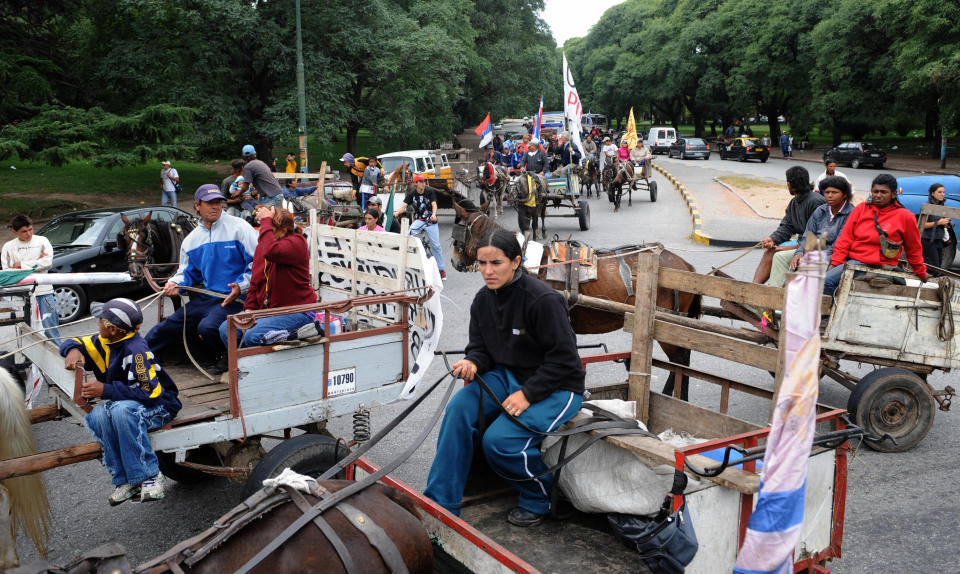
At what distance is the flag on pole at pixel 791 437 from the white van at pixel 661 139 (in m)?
48.9

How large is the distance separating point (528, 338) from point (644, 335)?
4.56 ft

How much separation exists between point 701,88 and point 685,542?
56.8 metres

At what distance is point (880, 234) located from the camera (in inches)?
244

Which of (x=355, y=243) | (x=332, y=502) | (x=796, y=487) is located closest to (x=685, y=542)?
(x=796, y=487)

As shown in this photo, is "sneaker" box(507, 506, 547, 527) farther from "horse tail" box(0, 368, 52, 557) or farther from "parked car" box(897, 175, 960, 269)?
"parked car" box(897, 175, 960, 269)

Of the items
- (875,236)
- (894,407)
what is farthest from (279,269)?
(894,407)

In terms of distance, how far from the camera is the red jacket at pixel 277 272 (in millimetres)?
5168

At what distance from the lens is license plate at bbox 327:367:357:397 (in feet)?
15.6

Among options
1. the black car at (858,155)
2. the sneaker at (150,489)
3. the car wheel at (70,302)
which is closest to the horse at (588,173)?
the black car at (858,155)

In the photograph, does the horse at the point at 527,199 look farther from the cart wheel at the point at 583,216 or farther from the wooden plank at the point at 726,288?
the wooden plank at the point at 726,288

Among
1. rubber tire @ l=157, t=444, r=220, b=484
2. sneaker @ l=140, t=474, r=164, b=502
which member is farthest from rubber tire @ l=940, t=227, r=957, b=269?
sneaker @ l=140, t=474, r=164, b=502

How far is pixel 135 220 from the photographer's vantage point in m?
11.3

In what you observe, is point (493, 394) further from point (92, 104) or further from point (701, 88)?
point (701, 88)

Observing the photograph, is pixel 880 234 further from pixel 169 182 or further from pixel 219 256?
pixel 169 182
